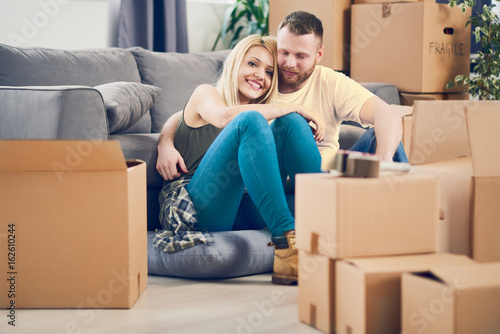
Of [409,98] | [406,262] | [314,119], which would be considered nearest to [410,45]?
[409,98]

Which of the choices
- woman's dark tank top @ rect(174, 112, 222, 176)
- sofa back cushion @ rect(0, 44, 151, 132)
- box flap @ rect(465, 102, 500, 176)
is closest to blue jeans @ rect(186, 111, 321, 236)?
woman's dark tank top @ rect(174, 112, 222, 176)

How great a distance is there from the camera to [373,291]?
123 centimetres

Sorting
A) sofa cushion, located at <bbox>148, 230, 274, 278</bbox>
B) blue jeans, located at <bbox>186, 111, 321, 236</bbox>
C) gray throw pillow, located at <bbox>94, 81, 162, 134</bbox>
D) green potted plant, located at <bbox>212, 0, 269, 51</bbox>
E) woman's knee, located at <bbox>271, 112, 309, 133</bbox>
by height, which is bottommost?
sofa cushion, located at <bbox>148, 230, 274, 278</bbox>

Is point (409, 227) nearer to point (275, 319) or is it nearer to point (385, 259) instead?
point (385, 259)

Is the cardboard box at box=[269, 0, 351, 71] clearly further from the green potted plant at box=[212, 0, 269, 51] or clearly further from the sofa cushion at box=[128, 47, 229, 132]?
the sofa cushion at box=[128, 47, 229, 132]

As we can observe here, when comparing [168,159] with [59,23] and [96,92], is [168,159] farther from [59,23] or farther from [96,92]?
[59,23]

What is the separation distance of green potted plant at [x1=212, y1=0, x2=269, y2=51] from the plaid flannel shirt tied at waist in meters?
1.95

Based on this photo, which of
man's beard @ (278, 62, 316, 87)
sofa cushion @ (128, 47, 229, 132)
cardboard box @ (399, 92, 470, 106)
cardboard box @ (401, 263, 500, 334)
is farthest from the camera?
cardboard box @ (399, 92, 470, 106)

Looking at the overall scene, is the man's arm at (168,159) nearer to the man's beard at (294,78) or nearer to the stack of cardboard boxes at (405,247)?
the man's beard at (294,78)

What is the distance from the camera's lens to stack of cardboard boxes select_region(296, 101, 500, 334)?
116 cm

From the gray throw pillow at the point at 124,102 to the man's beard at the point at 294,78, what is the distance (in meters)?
0.49

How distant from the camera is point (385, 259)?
4.32 ft

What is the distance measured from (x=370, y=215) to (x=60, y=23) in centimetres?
227

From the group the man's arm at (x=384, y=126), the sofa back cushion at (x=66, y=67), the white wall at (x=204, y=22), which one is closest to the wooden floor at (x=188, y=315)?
the man's arm at (x=384, y=126)
